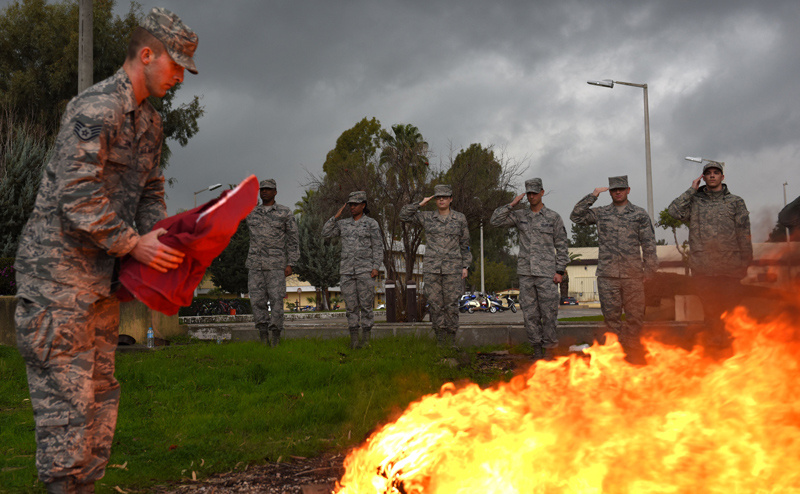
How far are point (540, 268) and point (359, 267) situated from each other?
276cm

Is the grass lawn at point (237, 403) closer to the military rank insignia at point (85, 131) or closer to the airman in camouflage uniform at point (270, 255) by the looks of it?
the airman in camouflage uniform at point (270, 255)

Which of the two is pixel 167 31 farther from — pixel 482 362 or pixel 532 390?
pixel 482 362

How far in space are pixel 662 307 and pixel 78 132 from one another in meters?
11.9

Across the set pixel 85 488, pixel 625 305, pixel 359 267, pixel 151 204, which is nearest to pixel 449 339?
pixel 359 267

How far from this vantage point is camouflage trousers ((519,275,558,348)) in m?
8.09

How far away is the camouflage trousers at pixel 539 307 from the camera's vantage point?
8.09 meters

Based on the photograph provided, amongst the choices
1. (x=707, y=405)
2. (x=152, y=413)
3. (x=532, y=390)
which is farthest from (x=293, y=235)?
(x=707, y=405)

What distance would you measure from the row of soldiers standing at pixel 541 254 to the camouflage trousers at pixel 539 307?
1 centimetres

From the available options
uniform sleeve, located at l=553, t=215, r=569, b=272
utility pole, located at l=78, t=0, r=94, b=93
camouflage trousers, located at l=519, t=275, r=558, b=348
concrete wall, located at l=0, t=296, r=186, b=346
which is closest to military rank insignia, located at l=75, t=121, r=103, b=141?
camouflage trousers, located at l=519, t=275, r=558, b=348

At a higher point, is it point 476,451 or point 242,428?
point 476,451

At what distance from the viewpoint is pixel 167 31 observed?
265cm

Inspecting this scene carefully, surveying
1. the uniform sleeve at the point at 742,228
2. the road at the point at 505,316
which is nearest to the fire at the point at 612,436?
the uniform sleeve at the point at 742,228

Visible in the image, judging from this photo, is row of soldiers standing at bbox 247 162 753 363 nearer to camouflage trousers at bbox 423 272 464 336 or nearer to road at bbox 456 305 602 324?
camouflage trousers at bbox 423 272 464 336

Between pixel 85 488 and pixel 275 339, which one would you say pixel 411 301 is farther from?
pixel 85 488
